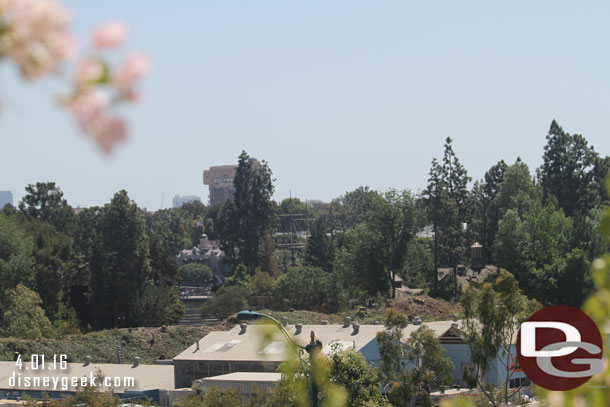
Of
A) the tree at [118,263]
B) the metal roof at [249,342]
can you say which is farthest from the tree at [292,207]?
the metal roof at [249,342]

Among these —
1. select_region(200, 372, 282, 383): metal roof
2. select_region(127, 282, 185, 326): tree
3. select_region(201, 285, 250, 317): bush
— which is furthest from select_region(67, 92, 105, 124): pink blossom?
select_region(201, 285, 250, 317): bush

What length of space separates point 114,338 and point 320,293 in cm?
2309

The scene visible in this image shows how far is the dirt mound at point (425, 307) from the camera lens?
2340 inches

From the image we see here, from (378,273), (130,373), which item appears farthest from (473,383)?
(378,273)

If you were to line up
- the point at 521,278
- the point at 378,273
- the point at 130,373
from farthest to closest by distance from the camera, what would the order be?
1. the point at 378,273
2. the point at 521,278
3. the point at 130,373

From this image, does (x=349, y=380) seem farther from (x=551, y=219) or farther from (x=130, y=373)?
(x=551, y=219)

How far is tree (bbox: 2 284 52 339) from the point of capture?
171ft

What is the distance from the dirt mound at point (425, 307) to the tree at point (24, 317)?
24502 mm

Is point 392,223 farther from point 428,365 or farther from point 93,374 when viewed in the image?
point 428,365

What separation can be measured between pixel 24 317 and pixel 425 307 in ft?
93.4

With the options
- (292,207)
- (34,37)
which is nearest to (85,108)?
(34,37)

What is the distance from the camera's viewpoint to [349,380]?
23.9 metres

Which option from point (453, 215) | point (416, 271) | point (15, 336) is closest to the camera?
point (15, 336)

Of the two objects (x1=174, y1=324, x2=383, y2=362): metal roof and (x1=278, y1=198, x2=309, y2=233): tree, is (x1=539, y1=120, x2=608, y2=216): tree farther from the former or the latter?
(x1=278, y1=198, x2=309, y2=233): tree
